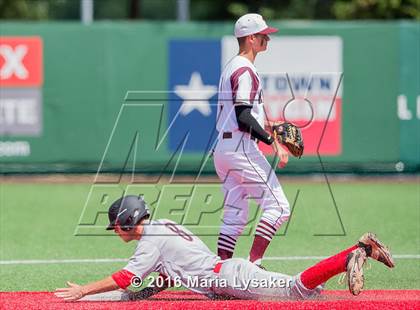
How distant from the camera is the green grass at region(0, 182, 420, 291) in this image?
10.0m

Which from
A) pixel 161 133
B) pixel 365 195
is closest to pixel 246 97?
pixel 365 195

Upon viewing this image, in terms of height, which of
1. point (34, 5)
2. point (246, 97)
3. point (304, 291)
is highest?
point (246, 97)

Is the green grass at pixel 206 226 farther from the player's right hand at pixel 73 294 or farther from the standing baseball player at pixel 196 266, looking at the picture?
the player's right hand at pixel 73 294

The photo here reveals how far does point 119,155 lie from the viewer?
18.2m

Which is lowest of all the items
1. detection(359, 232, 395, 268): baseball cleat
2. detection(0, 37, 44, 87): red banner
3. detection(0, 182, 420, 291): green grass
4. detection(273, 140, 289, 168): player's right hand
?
detection(0, 182, 420, 291): green grass

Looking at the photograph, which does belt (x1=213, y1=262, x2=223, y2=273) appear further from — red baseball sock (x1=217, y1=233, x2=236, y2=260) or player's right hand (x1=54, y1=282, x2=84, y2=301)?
red baseball sock (x1=217, y1=233, x2=236, y2=260)

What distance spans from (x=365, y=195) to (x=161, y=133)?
366 centimetres

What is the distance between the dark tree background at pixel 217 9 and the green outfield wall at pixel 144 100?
Result: 17.4 ft

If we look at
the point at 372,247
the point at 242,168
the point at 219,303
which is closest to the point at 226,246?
the point at 242,168

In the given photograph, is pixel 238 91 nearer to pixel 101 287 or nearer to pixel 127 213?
pixel 127 213

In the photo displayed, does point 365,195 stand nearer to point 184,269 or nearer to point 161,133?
point 161,133

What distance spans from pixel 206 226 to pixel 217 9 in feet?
62.9

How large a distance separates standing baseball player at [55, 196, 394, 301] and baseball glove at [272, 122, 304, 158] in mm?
1673

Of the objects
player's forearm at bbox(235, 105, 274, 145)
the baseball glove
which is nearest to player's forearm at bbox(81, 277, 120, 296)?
player's forearm at bbox(235, 105, 274, 145)
